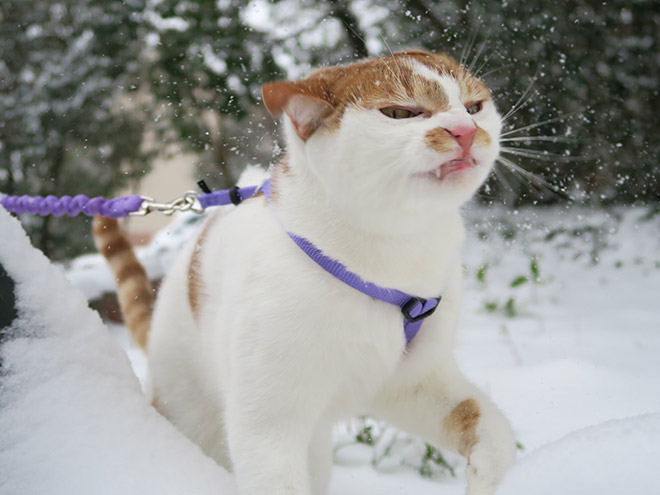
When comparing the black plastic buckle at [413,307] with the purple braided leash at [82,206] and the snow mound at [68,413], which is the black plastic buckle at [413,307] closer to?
the snow mound at [68,413]

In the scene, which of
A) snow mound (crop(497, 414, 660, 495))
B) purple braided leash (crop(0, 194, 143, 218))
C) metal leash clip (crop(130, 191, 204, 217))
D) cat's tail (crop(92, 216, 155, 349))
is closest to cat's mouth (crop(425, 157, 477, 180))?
snow mound (crop(497, 414, 660, 495))

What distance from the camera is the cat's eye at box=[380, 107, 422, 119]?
3.19ft

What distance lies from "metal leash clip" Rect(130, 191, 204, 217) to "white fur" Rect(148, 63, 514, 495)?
0.36m

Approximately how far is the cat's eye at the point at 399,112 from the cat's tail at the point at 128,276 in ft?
3.18

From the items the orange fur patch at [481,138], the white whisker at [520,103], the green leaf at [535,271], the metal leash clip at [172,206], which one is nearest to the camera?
the orange fur patch at [481,138]

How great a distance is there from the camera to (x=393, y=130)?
3.09 ft

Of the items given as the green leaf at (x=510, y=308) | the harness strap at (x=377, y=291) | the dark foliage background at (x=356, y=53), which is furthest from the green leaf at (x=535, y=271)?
the harness strap at (x=377, y=291)

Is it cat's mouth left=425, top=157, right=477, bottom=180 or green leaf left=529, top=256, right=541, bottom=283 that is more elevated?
cat's mouth left=425, top=157, right=477, bottom=180

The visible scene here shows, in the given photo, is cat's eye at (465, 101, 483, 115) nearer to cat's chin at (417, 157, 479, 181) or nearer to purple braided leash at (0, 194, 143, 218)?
cat's chin at (417, 157, 479, 181)

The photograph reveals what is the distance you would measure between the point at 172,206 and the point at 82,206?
0.23 metres

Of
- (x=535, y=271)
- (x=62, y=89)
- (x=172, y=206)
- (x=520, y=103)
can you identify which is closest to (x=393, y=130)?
(x=172, y=206)

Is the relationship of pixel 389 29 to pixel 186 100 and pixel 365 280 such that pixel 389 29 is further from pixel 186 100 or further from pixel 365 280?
pixel 365 280

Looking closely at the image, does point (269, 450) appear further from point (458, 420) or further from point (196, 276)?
point (196, 276)

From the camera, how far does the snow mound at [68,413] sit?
1.10 meters
